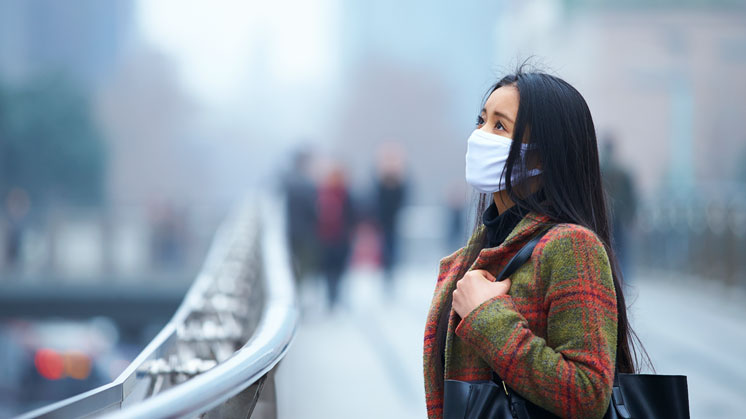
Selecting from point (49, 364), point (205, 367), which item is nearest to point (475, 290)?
point (205, 367)

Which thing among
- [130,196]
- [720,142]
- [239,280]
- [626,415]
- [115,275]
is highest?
[626,415]

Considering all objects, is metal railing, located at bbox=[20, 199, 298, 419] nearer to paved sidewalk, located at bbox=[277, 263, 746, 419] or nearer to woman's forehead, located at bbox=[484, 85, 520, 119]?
paved sidewalk, located at bbox=[277, 263, 746, 419]

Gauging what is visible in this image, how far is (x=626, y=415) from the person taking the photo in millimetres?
1952

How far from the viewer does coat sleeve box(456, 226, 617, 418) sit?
6.14 feet

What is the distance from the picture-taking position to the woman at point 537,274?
1888 mm

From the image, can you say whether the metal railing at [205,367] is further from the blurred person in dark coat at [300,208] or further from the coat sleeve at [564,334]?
the blurred person in dark coat at [300,208]

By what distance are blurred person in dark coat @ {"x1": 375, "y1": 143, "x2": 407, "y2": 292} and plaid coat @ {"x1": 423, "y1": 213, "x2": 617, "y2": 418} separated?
9.08m

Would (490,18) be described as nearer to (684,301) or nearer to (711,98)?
(711,98)

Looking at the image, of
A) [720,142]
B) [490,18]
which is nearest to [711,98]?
[720,142]

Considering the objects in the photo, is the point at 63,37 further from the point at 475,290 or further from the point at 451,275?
the point at 475,290

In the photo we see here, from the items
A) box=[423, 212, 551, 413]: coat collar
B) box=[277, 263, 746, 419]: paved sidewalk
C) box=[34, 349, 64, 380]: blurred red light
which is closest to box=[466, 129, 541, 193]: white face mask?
box=[423, 212, 551, 413]: coat collar

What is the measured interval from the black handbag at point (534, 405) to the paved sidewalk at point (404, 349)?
2.16 m

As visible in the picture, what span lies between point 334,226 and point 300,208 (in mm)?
456

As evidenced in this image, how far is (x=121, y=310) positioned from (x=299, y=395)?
1922 centimetres
